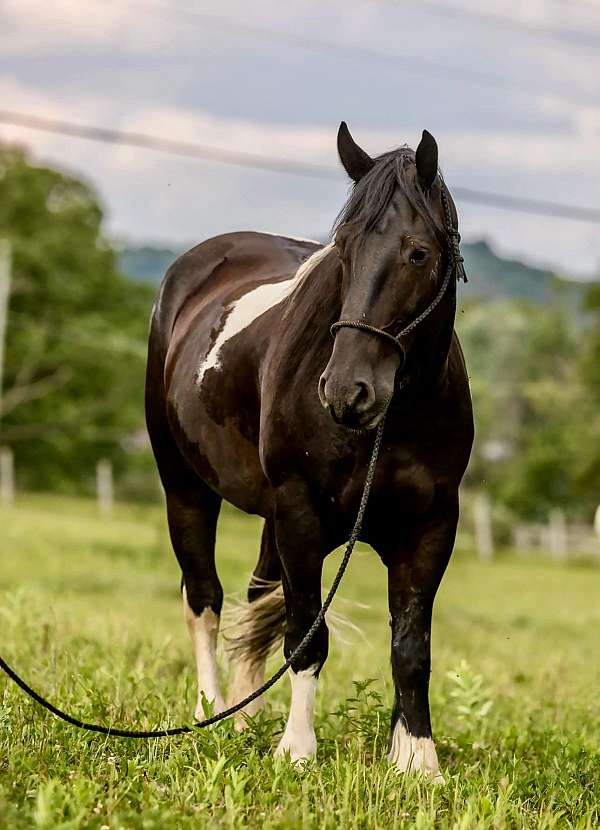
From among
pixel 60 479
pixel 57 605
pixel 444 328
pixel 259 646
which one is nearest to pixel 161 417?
pixel 259 646

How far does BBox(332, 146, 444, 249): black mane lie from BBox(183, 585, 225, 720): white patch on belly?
8.03ft

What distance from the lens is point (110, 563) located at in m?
20.2

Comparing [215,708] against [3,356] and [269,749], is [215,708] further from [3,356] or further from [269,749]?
[3,356]

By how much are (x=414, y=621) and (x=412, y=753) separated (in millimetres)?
481

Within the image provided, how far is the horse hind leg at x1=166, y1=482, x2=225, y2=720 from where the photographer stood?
227 inches

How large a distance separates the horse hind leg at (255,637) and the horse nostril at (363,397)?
5.46 ft

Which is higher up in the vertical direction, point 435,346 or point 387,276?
point 387,276

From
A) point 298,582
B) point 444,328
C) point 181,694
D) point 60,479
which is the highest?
point 444,328

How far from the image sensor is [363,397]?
150 inches

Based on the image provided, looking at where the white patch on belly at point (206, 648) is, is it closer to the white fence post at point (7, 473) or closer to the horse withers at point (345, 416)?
the horse withers at point (345, 416)

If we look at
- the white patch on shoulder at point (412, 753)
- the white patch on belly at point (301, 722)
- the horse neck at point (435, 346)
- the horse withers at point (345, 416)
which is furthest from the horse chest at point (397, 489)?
the white patch on shoulder at point (412, 753)

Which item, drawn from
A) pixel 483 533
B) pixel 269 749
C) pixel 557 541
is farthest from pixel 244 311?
pixel 557 541

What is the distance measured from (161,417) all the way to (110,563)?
14.4 m

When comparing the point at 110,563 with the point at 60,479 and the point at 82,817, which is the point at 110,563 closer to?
the point at 82,817
